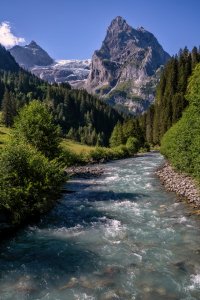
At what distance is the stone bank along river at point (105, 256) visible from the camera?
679cm

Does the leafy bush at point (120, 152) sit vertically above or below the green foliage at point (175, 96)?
below

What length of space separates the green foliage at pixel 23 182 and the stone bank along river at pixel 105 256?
1.34m

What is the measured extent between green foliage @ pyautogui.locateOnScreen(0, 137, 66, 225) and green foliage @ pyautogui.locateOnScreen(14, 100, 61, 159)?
6429 mm

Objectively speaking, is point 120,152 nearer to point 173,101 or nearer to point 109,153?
point 109,153

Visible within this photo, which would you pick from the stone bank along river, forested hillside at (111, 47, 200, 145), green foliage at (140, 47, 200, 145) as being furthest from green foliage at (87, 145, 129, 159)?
the stone bank along river

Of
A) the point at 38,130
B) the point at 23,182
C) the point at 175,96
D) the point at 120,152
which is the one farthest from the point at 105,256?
the point at 175,96

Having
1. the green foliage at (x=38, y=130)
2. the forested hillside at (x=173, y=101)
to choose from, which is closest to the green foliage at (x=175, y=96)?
the forested hillside at (x=173, y=101)

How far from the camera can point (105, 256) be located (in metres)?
8.89

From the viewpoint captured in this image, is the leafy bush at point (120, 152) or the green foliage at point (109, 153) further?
the leafy bush at point (120, 152)

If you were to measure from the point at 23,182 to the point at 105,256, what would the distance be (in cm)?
774

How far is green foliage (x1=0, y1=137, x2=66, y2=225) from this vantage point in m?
11.2

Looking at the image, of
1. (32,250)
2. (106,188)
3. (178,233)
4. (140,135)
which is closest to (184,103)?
(140,135)

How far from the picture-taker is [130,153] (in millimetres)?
72125

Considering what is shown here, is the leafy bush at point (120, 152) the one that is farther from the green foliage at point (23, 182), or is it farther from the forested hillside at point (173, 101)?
the green foliage at point (23, 182)
